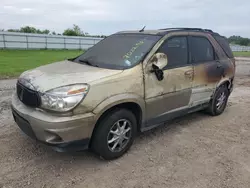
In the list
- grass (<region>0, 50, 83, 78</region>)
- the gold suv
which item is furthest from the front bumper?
grass (<region>0, 50, 83, 78</region>)

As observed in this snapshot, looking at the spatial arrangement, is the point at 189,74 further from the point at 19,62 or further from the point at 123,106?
the point at 19,62

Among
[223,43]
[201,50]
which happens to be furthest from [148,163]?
[223,43]

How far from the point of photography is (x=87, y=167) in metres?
3.26

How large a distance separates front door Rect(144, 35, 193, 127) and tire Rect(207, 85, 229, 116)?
1094mm

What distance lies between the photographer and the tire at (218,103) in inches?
205

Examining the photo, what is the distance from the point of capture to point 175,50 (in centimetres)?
415

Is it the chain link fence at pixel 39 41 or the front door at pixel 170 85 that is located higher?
the chain link fence at pixel 39 41

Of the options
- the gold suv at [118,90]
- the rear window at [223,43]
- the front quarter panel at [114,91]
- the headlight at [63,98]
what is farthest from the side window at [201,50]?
the headlight at [63,98]

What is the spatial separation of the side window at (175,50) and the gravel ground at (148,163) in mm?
1299

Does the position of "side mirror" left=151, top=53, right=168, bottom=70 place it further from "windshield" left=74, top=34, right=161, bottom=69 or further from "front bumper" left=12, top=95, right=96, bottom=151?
"front bumper" left=12, top=95, right=96, bottom=151

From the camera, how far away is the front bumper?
283 centimetres

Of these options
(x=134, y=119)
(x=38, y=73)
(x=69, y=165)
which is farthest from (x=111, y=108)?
(x=38, y=73)

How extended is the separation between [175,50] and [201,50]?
0.83 m

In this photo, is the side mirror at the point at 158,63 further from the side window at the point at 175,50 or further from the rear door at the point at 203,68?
the rear door at the point at 203,68
